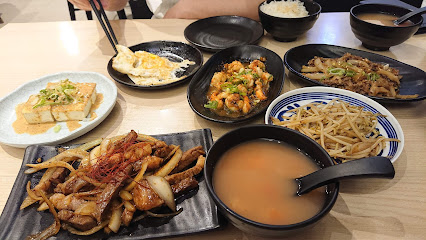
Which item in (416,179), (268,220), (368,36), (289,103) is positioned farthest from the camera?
(368,36)

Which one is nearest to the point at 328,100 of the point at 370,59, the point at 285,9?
the point at 370,59

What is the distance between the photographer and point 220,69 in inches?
81.1

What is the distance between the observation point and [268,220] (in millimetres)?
921

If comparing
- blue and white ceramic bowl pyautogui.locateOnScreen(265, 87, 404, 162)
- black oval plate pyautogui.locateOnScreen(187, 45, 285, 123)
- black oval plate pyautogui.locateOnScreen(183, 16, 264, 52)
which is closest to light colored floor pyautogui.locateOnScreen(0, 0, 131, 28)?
black oval plate pyautogui.locateOnScreen(183, 16, 264, 52)

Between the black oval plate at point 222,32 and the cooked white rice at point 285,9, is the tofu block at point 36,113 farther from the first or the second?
the cooked white rice at point 285,9

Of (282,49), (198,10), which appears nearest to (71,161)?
(282,49)

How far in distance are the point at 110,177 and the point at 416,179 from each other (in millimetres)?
1378

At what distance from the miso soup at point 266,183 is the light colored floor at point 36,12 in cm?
606

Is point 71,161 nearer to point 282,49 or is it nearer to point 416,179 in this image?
point 416,179

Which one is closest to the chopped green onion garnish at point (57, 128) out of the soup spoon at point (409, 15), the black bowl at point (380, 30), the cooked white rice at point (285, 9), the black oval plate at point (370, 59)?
the black oval plate at point (370, 59)

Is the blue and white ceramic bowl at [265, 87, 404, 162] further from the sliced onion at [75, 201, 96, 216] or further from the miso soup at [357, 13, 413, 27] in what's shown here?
the miso soup at [357, 13, 413, 27]

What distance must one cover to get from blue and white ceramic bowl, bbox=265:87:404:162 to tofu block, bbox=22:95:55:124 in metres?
1.27

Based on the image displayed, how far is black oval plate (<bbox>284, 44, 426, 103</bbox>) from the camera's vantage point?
5.72 feet

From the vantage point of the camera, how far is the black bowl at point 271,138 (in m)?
0.84
